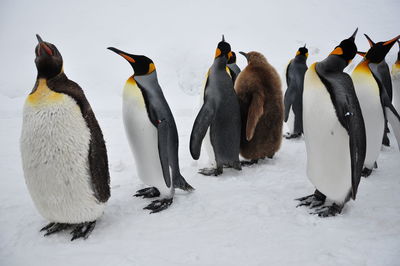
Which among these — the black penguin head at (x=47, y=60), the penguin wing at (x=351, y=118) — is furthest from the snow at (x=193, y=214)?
the black penguin head at (x=47, y=60)

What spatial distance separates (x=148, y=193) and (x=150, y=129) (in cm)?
65

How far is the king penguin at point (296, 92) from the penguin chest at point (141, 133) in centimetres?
240

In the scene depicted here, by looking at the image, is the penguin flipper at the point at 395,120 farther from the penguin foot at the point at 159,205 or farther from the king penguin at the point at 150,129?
the penguin foot at the point at 159,205

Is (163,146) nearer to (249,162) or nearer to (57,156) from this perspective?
(57,156)

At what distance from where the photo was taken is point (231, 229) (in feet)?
6.23

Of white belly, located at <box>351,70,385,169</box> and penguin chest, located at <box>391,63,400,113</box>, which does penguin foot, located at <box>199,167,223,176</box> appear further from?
penguin chest, located at <box>391,63,400,113</box>

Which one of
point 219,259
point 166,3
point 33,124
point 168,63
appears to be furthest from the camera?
point 166,3

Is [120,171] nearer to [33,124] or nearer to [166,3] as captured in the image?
[33,124]

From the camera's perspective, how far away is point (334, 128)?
1.98m

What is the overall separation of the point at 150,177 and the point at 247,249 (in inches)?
38.6

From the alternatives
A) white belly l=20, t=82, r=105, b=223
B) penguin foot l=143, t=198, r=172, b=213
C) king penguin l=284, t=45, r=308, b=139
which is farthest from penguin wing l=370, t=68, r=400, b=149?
white belly l=20, t=82, r=105, b=223

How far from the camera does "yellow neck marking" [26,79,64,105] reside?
1717mm

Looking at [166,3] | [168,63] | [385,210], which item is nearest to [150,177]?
[385,210]

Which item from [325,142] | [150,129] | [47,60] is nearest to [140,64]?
[150,129]
